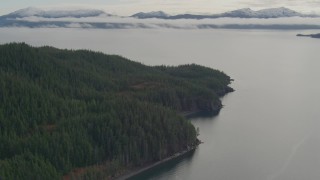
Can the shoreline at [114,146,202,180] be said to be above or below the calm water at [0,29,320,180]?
above

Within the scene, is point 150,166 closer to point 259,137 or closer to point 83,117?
point 83,117

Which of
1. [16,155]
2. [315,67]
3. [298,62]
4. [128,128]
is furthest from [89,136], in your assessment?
[298,62]

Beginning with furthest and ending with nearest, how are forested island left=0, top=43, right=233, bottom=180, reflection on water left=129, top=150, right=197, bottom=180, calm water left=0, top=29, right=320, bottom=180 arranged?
calm water left=0, top=29, right=320, bottom=180, reflection on water left=129, top=150, right=197, bottom=180, forested island left=0, top=43, right=233, bottom=180

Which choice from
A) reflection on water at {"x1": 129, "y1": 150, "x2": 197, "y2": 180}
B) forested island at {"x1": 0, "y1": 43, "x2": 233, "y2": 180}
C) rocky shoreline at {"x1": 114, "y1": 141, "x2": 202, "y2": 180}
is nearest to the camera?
forested island at {"x1": 0, "y1": 43, "x2": 233, "y2": 180}

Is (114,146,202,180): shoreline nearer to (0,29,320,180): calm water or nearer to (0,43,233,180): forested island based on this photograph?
(0,43,233,180): forested island

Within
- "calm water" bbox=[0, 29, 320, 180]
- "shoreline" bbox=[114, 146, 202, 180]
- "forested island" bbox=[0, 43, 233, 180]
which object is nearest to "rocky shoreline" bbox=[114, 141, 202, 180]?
"shoreline" bbox=[114, 146, 202, 180]

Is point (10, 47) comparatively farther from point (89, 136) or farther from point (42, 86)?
point (89, 136)

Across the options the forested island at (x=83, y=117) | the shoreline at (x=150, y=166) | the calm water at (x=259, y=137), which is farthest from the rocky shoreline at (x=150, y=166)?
the calm water at (x=259, y=137)

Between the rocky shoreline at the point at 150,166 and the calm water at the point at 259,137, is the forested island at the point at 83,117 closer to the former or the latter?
the rocky shoreline at the point at 150,166
